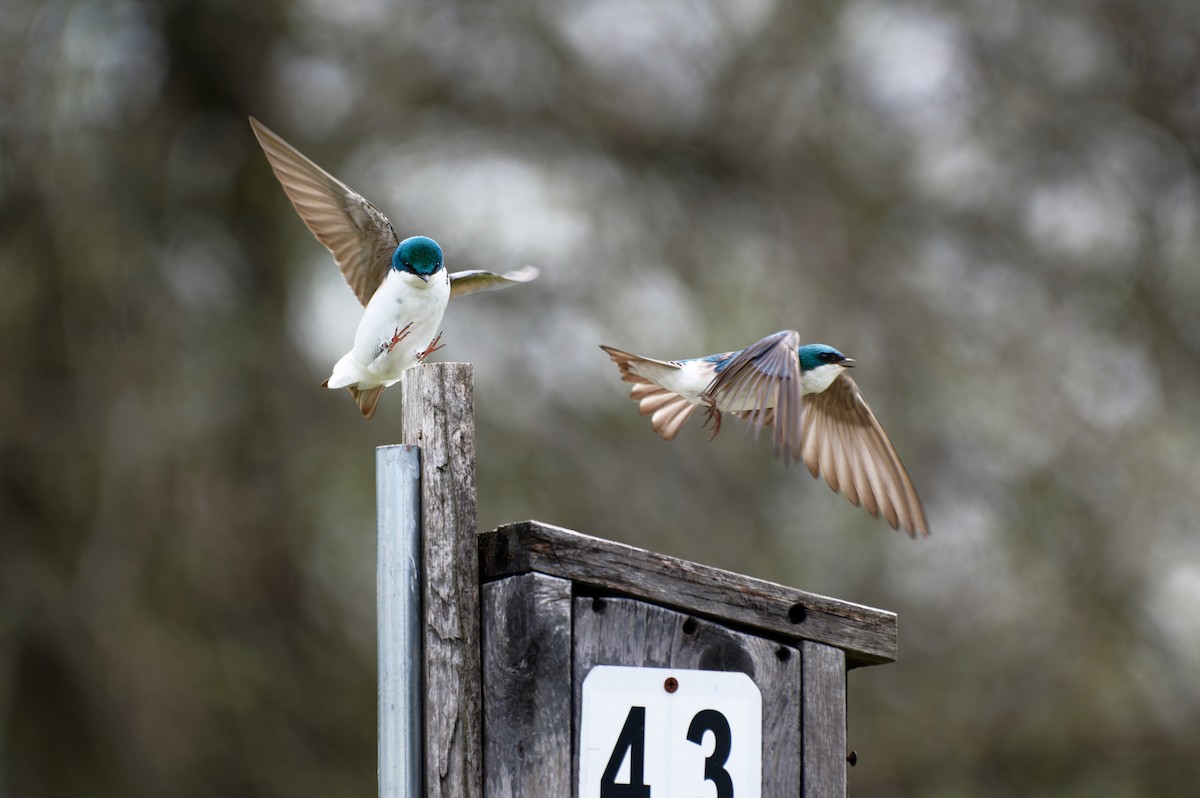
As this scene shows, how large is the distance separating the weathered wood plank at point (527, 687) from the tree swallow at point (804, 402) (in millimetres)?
522

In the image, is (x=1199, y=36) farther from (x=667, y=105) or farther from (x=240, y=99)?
(x=240, y=99)

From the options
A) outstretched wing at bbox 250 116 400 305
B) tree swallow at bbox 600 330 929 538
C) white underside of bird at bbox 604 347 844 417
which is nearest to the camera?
tree swallow at bbox 600 330 929 538

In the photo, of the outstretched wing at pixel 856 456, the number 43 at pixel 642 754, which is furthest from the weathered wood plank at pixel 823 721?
the outstretched wing at pixel 856 456

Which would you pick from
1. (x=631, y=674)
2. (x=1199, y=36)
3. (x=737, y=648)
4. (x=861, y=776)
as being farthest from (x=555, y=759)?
(x=1199, y=36)

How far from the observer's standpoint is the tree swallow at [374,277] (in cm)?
259

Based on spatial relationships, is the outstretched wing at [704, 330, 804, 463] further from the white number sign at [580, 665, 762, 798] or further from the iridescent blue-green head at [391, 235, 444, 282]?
the iridescent blue-green head at [391, 235, 444, 282]

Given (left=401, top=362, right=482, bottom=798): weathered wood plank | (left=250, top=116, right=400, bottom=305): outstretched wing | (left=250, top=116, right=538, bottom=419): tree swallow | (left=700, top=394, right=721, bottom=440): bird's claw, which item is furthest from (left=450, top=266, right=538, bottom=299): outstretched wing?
(left=401, top=362, right=482, bottom=798): weathered wood plank

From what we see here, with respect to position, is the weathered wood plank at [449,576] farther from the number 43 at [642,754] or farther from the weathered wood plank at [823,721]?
the weathered wood plank at [823,721]

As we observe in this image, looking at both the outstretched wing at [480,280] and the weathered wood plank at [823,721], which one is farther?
the outstretched wing at [480,280]

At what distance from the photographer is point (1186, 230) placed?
7.32 m

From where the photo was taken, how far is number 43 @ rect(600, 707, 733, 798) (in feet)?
7.59

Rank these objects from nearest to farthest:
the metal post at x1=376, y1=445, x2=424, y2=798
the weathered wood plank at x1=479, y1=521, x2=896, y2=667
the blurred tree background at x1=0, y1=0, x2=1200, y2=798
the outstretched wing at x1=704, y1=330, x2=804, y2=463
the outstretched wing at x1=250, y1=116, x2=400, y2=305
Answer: the metal post at x1=376, y1=445, x2=424, y2=798 < the weathered wood plank at x1=479, y1=521, x2=896, y2=667 < the outstretched wing at x1=704, y1=330, x2=804, y2=463 < the outstretched wing at x1=250, y1=116, x2=400, y2=305 < the blurred tree background at x1=0, y1=0, x2=1200, y2=798

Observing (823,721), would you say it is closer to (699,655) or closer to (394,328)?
(699,655)

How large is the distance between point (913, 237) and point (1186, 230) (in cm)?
133
